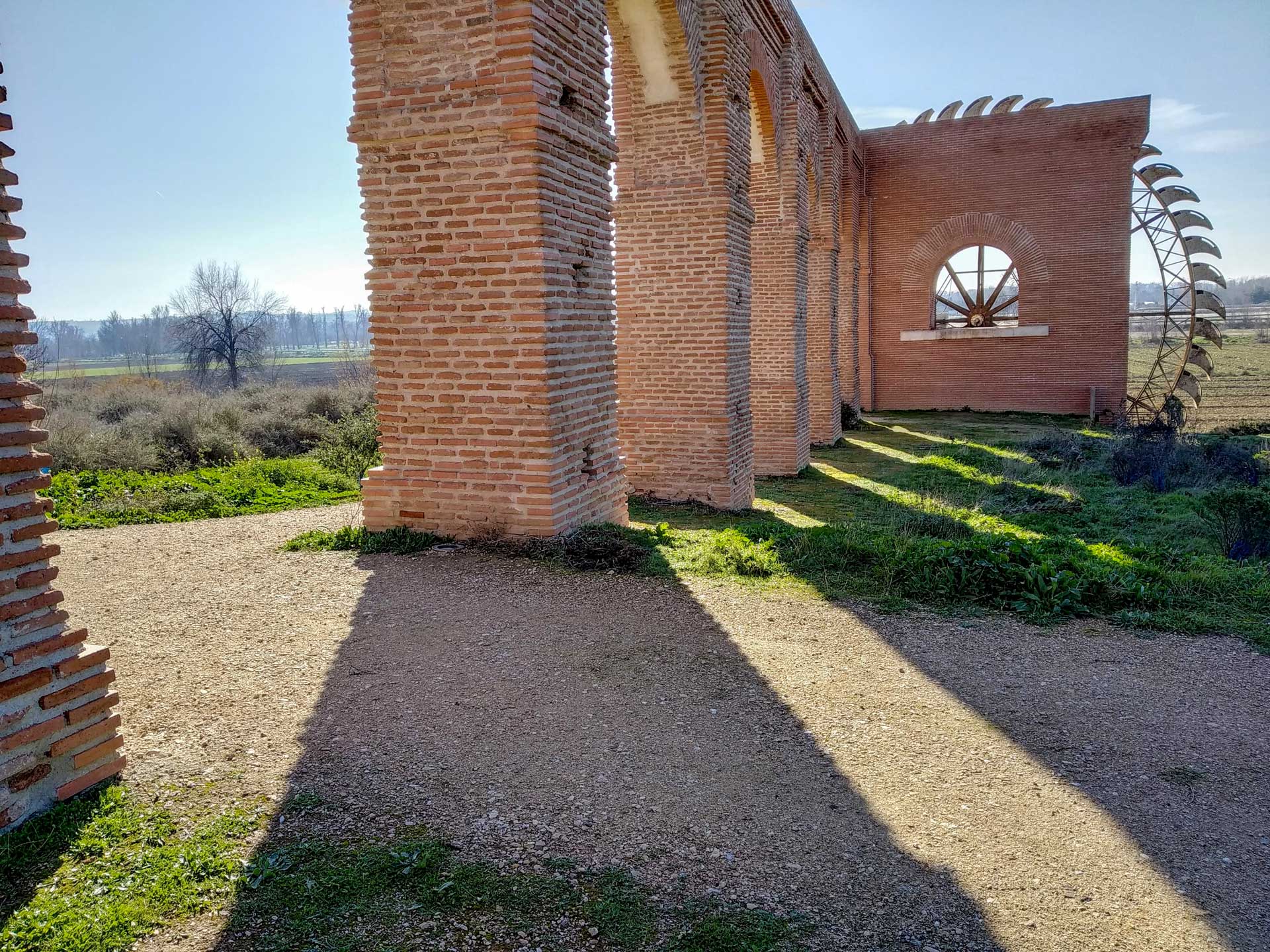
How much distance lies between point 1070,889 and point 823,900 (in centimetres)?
71

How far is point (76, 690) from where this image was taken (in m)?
2.77

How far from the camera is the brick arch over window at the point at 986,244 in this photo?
19.5 meters

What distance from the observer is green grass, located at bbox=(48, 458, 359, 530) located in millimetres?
7621

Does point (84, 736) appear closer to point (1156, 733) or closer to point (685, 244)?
point (1156, 733)

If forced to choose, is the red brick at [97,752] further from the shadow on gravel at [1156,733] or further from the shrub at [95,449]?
the shrub at [95,449]

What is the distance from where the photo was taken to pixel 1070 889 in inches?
96.0

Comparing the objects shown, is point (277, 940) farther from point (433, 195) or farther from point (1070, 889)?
point (433, 195)

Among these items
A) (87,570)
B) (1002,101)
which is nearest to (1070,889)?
(87,570)

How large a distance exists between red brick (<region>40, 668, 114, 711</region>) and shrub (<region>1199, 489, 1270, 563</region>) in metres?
7.41

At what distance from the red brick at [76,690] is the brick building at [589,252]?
291 cm

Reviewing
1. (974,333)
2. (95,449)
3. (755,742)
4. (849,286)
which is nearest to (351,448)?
(95,449)

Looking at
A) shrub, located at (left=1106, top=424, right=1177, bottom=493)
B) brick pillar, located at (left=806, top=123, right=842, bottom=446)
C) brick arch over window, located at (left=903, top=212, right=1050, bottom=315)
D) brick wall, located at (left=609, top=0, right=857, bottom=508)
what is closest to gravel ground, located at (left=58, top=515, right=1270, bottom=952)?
brick wall, located at (left=609, top=0, right=857, bottom=508)

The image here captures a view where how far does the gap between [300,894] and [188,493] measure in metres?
6.73

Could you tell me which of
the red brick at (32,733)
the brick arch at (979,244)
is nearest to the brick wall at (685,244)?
the red brick at (32,733)
